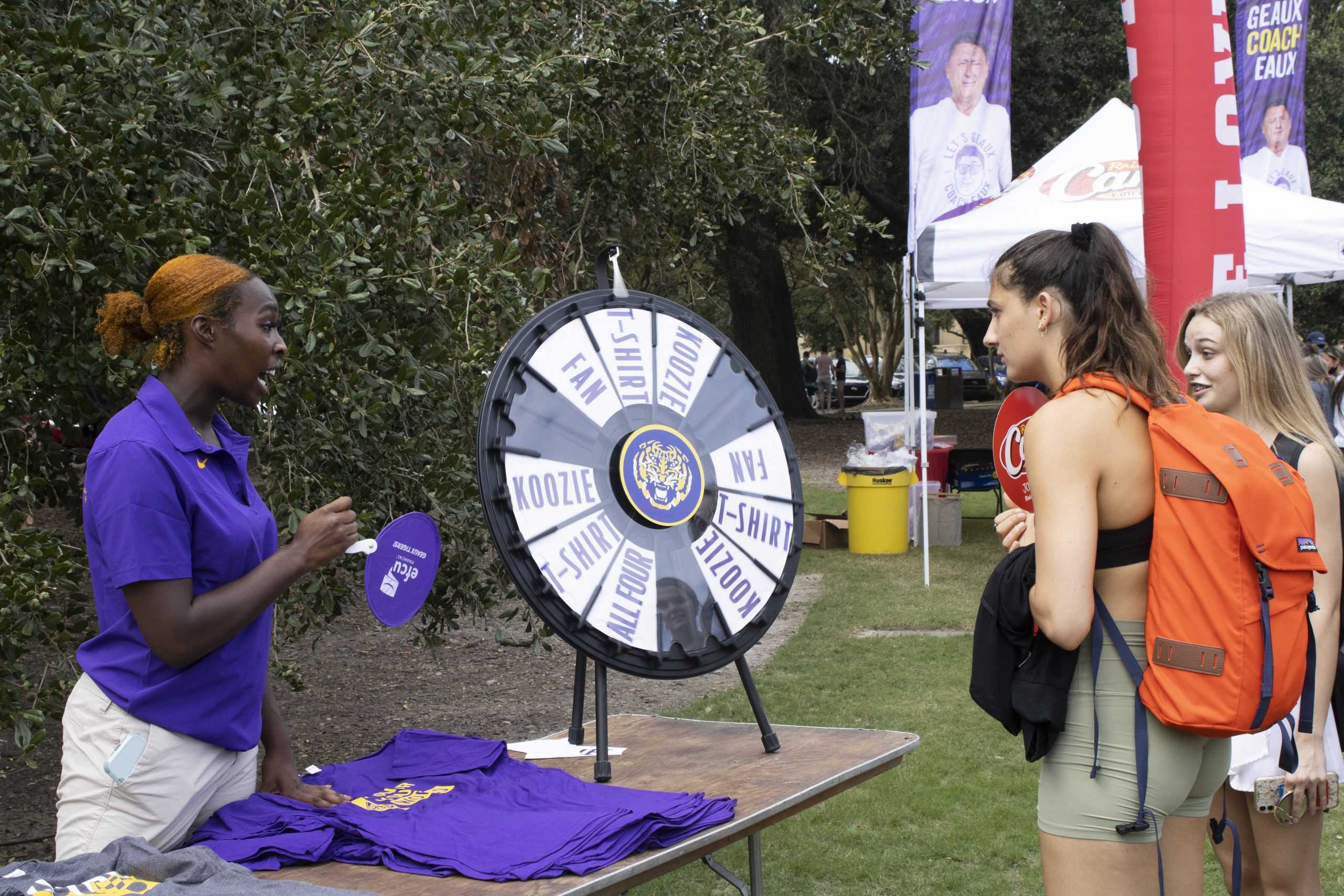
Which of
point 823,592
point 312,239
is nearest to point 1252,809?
point 312,239

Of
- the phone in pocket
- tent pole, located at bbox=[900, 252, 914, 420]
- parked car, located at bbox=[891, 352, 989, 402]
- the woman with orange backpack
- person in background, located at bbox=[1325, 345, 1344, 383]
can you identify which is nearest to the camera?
the woman with orange backpack

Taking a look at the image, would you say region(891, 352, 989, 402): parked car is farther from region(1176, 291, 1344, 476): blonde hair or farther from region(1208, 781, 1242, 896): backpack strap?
region(1208, 781, 1242, 896): backpack strap

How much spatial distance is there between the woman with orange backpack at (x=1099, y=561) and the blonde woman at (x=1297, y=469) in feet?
2.57

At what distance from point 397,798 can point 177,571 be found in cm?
79

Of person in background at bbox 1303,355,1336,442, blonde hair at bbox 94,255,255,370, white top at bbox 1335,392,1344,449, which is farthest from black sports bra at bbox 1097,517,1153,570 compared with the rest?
person in background at bbox 1303,355,1336,442

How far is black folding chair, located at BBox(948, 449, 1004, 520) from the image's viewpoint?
12.5 metres

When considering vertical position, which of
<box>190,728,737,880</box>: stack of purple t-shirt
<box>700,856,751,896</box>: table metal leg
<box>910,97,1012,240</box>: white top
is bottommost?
<box>700,856,751,896</box>: table metal leg

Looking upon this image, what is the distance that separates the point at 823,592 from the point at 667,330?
6834mm

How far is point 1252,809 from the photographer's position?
9.83 ft

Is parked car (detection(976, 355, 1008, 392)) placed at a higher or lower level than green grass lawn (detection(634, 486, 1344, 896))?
higher

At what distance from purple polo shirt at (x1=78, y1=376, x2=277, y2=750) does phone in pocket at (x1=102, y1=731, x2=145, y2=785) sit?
4 centimetres

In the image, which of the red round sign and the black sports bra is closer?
the black sports bra

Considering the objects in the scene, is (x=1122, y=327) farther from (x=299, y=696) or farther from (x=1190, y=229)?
(x=299, y=696)

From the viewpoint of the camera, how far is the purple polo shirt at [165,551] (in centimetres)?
215
